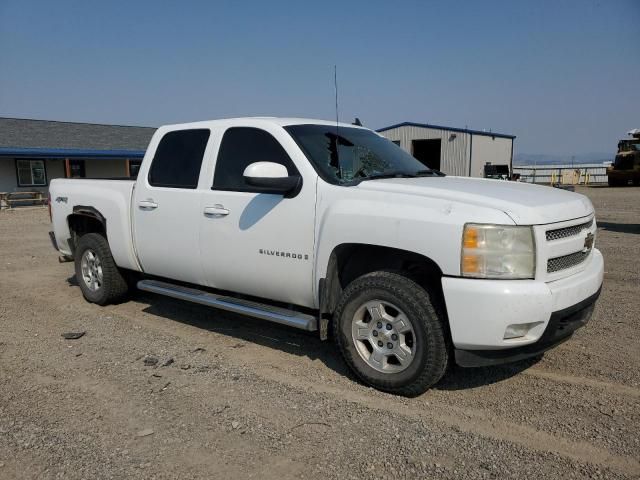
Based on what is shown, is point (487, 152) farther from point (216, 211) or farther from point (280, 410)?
point (280, 410)

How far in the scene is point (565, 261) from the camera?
12.0 ft

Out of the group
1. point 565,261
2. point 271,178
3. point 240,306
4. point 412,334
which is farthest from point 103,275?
point 565,261

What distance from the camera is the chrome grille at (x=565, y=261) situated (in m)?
3.52

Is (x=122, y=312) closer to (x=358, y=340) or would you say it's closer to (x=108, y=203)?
(x=108, y=203)

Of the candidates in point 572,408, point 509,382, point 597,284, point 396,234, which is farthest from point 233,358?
point 597,284

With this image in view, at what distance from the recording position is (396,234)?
3600mm

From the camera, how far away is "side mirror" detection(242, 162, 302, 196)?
395cm

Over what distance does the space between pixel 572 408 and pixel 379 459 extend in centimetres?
148

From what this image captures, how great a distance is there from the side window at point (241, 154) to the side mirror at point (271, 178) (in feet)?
1.00

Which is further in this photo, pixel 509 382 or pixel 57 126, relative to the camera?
pixel 57 126

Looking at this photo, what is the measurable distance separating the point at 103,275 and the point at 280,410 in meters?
3.30

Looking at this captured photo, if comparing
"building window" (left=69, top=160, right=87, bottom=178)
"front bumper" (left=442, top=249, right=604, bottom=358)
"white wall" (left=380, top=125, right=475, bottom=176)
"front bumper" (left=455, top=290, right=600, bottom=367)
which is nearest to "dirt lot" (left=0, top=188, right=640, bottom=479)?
"front bumper" (left=455, top=290, right=600, bottom=367)

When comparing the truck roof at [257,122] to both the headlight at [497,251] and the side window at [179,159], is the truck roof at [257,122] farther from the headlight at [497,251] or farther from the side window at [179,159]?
the headlight at [497,251]

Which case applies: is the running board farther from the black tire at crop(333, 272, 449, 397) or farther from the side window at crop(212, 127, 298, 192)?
the side window at crop(212, 127, 298, 192)
